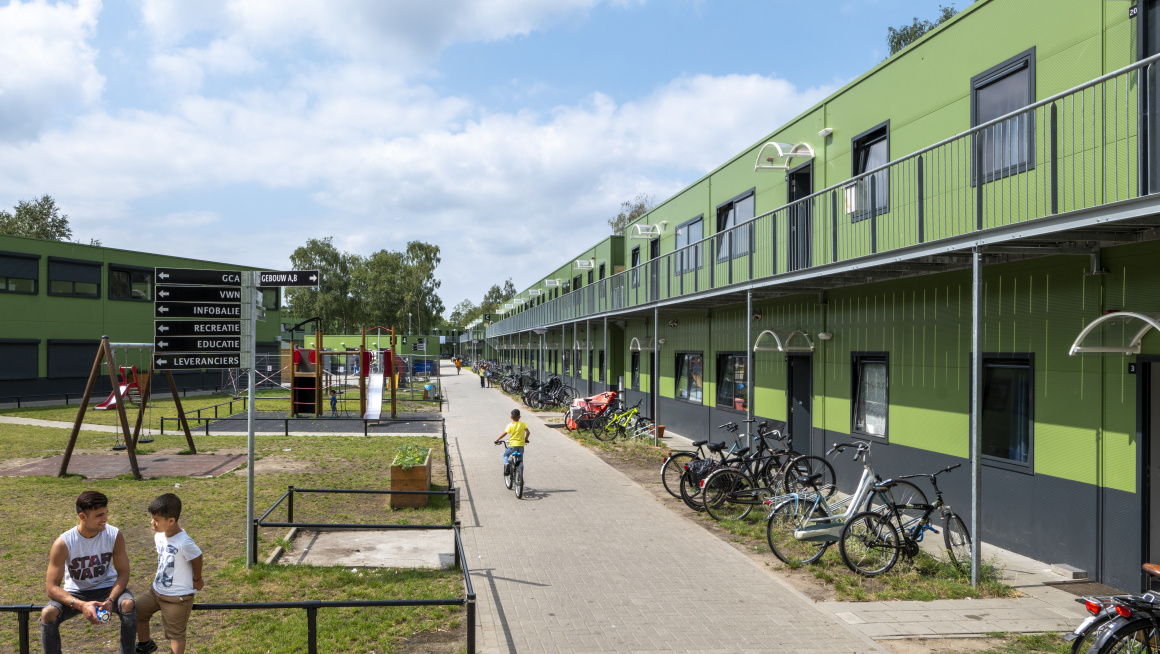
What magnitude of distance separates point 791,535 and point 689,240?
1220 centimetres

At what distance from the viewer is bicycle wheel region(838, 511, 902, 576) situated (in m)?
7.06

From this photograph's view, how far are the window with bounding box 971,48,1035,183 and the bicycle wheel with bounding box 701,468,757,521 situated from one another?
479 cm

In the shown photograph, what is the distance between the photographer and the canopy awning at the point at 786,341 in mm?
12613

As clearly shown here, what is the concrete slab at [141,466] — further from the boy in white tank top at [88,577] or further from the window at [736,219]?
the window at [736,219]

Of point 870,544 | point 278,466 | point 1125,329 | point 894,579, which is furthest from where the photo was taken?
point 278,466

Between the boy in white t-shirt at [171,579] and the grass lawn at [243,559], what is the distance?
2.68 feet

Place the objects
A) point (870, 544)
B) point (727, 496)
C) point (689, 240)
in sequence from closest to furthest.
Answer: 1. point (870, 544)
2. point (727, 496)
3. point (689, 240)

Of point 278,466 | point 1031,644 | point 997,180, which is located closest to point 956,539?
point 1031,644

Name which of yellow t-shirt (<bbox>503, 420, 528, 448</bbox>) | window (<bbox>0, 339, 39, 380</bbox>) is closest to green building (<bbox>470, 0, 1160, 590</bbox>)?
yellow t-shirt (<bbox>503, 420, 528, 448</bbox>)

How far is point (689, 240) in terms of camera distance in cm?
1934

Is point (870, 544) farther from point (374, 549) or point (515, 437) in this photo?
point (515, 437)

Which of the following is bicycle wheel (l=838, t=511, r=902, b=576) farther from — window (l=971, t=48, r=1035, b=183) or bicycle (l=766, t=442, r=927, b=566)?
window (l=971, t=48, r=1035, b=183)

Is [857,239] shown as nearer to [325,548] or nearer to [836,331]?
[836,331]

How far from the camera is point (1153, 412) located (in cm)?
644
